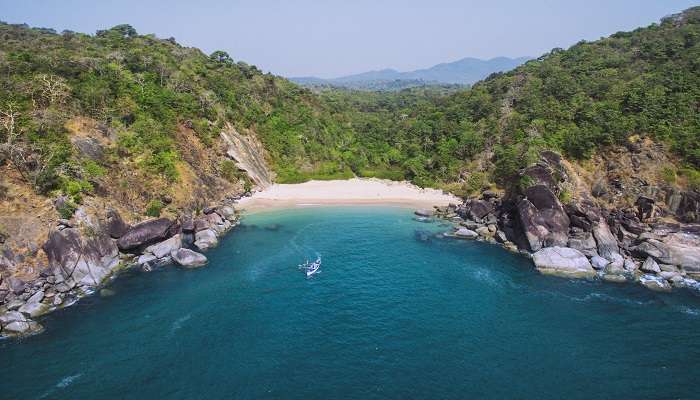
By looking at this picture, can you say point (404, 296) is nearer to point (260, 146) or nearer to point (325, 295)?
point (325, 295)

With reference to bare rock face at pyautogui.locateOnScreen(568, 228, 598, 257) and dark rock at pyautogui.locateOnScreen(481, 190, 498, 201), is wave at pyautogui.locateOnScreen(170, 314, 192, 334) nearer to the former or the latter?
bare rock face at pyautogui.locateOnScreen(568, 228, 598, 257)

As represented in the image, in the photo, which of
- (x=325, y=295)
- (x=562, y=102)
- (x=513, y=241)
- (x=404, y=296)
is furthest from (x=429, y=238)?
(x=562, y=102)

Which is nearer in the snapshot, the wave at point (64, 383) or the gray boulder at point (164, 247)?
the wave at point (64, 383)

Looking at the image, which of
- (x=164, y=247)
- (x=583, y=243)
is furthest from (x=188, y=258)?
(x=583, y=243)

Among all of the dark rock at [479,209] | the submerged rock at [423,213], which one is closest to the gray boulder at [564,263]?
the dark rock at [479,209]

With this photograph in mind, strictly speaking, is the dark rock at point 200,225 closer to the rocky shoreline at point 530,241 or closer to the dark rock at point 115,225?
the rocky shoreline at point 530,241

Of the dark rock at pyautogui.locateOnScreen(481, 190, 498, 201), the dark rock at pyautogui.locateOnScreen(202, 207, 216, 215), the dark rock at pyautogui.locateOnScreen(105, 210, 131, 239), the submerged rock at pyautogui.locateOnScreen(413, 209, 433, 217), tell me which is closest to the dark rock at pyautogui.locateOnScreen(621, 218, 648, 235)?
the dark rock at pyautogui.locateOnScreen(481, 190, 498, 201)
